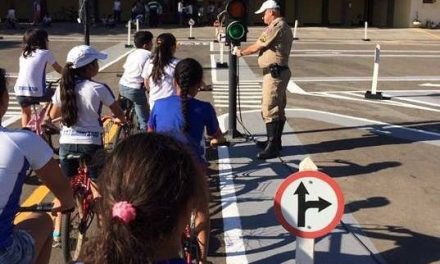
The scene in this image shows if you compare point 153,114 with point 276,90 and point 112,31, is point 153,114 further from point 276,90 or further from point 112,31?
point 112,31

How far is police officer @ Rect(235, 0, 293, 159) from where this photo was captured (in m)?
8.47

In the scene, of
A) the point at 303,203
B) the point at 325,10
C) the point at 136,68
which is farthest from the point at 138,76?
the point at 325,10

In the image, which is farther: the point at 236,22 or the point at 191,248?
the point at 236,22

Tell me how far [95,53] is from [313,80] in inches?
514

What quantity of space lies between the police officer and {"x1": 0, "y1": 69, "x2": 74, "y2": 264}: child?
17.3ft

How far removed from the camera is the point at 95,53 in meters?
5.24

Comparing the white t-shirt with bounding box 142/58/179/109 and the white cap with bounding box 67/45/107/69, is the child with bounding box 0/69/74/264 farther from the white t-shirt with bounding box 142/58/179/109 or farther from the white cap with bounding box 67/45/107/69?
the white t-shirt with bounding box 142/58/179/109

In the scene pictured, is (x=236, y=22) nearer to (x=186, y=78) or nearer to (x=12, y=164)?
(x=186, y=78)

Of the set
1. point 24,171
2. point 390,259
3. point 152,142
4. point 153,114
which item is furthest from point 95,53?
point 152,142

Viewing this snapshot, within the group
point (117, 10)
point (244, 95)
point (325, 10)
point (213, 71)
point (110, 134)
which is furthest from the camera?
point (325, 10)

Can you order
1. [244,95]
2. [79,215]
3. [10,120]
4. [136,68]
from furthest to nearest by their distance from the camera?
[244,95], [10,120], [136,68], [79,215]

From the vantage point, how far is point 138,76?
7926 mm

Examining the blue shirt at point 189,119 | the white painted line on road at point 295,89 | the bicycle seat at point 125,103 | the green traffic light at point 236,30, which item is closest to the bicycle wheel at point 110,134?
the bicycle seat at point 125,103

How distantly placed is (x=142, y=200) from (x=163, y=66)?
16.7ft
